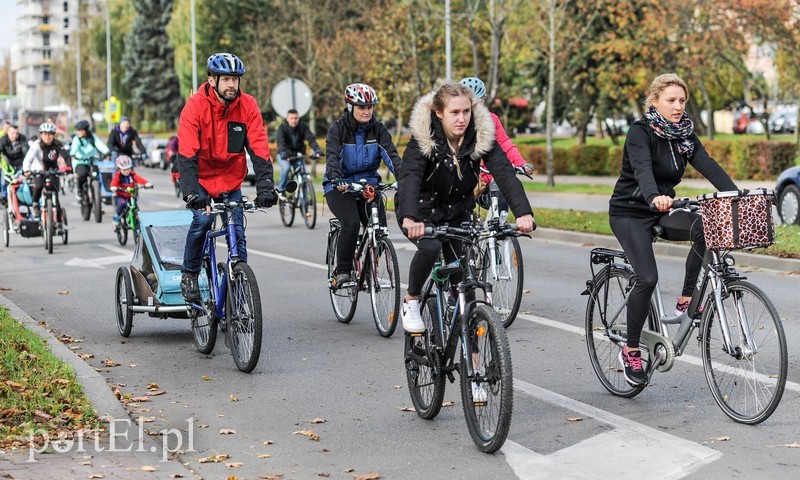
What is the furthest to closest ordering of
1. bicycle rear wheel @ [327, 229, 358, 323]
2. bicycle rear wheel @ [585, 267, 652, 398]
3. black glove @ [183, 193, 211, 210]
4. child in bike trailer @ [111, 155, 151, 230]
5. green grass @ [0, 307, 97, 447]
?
child in bike trailer @ [111, 155, 151, 230], bicycle rear wheel @ [327, 229, 358, 323], black glove @ [183, 193, 211, 210], bicycle rear wheel @ [585, 267, 652, 398], green grass @ [0, 307, 97, 447]

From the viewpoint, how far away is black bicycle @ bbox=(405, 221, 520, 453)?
5.70 metres

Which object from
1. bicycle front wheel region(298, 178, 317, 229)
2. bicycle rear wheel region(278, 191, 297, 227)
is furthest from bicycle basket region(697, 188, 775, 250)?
bicycle rear wheel region(278, 191, 297, 227)

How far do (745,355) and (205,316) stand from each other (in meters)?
4.17

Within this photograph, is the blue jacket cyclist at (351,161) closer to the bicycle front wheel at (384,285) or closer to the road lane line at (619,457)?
the bicycle front wheel at (384,285)

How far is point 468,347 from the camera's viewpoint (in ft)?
19.5

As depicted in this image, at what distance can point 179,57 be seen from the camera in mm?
71688

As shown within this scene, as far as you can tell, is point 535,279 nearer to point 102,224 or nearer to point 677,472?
point 677,472

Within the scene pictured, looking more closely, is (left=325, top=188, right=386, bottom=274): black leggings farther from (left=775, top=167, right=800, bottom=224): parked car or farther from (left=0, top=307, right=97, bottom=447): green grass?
(left=775, top=167, right=800, bottom=224): parked car

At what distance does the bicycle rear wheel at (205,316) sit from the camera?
865cm

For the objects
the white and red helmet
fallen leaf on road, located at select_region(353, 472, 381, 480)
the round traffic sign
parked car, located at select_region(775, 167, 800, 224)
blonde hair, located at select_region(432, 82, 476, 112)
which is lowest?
fallen leaf on road, located at select_region(353, 472, 381, 480)

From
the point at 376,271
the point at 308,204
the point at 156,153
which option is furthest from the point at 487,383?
the point at 156,153

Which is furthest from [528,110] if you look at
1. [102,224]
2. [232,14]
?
[102,224]

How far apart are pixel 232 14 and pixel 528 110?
18428mm

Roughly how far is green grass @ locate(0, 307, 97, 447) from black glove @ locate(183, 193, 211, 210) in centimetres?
128
